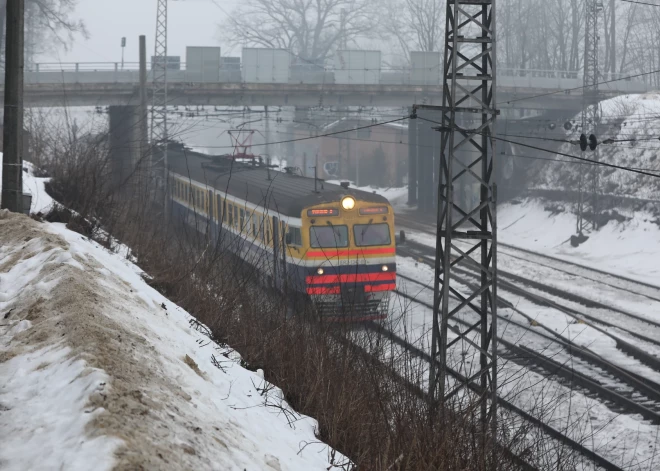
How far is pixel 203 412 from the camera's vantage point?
17.3 feet

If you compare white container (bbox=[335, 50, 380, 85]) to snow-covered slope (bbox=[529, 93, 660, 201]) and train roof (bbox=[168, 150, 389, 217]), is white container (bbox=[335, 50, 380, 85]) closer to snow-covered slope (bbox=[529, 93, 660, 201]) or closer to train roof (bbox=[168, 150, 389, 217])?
snow-covered slope (bbox=[529, 93, 660, 201])

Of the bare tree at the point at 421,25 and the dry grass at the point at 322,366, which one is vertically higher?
the bare tree at the point at 421,25

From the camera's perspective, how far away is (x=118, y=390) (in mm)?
4762

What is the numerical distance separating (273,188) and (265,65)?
23033 mm

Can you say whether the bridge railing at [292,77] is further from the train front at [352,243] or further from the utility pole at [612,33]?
the train front at [352,243]

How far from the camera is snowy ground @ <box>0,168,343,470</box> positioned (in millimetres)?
4312

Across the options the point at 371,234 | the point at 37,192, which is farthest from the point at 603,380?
the point at 37,192

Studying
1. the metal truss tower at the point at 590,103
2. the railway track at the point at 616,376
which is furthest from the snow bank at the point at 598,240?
the railway track at the point at 616,376

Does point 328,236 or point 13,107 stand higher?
point 13,107

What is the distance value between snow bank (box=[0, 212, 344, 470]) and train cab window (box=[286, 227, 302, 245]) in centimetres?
893

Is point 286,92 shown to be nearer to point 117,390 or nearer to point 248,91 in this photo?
point 248,91

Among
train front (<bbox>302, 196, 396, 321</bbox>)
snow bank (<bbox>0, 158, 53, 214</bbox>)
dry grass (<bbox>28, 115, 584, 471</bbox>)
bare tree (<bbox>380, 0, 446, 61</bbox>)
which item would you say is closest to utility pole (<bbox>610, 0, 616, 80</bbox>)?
bare tree (<bbox>380, 0, 446, 61</bbox>)

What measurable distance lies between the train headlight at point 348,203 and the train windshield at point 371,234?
439 mm

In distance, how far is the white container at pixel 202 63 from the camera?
3756 centimetres
